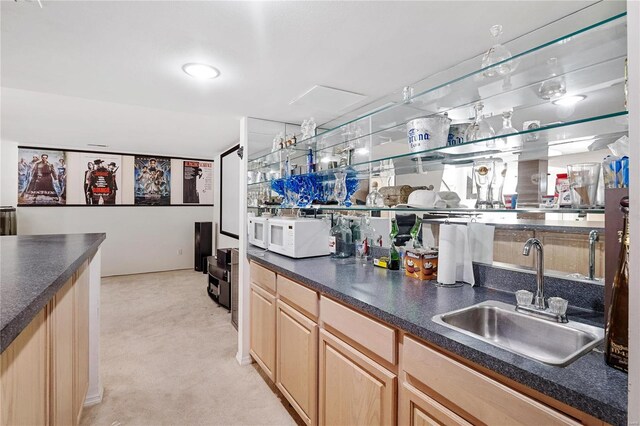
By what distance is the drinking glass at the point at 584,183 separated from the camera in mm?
1091

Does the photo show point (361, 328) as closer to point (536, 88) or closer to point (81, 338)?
point (536, 88)

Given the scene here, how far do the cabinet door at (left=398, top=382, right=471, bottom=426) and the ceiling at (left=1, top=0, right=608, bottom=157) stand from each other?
1488mm

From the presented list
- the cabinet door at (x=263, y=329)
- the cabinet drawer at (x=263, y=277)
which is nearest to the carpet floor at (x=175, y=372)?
the cabinet door at (x=263, y=329)

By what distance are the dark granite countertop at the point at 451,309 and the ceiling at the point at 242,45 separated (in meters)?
1.19

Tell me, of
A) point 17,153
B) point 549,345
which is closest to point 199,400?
point 549,345

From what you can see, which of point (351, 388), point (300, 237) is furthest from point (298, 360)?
point (300, 237)

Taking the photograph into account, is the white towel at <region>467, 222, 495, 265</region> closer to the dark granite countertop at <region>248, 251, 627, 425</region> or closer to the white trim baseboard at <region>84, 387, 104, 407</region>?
the dark granite countertop at <region>248, 251, 627, 425</region>

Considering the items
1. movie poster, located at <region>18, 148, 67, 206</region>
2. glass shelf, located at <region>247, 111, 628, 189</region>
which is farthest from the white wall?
glass shelf, located at <region>247, 111, 628, 189</region>

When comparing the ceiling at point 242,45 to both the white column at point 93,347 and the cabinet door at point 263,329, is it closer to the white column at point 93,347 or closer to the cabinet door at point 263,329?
the white column at point 93,347

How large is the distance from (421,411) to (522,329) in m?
0.52

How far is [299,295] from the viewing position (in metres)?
1.86

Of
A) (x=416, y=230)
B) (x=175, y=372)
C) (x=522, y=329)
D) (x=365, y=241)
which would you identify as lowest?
(x=175, y=372)

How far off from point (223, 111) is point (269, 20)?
1440mm

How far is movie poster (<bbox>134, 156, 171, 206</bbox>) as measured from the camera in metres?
5.78
